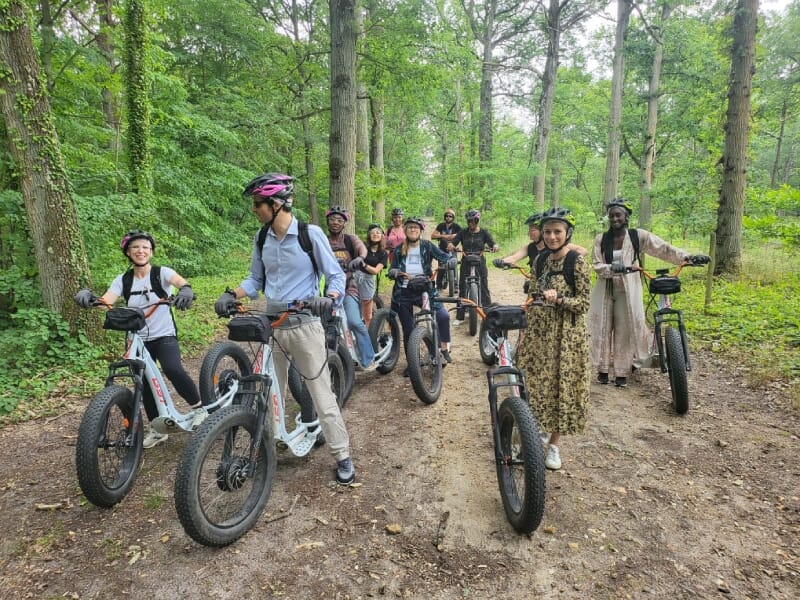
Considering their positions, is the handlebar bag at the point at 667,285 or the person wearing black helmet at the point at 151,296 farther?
the handlebar bag at the point at 667,285

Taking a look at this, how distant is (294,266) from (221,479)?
1578mm

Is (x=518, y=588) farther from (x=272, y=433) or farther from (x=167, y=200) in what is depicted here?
(x=167, y=200)

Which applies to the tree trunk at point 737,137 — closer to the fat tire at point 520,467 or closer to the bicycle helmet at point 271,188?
the fat tire at point 520,467

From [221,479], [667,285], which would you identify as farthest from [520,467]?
[667,285]

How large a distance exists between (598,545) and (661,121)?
1827cm

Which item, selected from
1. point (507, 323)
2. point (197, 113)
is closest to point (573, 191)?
point (197, 113)

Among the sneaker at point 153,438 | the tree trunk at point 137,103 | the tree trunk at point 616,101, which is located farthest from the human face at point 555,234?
the tree trunk at point 616,101

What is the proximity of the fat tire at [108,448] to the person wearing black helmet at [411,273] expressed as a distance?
119 inches

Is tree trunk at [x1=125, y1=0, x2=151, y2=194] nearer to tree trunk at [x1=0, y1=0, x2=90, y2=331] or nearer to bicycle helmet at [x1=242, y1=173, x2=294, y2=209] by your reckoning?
tree trunk at [x1=0, y1=0, x2=90, y2=331]

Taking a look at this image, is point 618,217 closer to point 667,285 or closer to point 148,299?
point 667,285

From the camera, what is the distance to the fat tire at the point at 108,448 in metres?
2.87

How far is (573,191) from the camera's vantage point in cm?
3183

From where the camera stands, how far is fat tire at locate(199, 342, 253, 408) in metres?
Result: 3.97

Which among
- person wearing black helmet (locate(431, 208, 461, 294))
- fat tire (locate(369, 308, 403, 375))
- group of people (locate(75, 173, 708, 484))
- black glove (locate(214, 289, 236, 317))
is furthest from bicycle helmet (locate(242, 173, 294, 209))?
person wearing black helmet (locate(431, 208, 461, 294))
